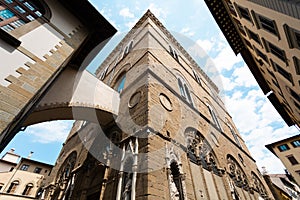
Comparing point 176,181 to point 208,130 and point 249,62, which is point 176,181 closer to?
point 208,130

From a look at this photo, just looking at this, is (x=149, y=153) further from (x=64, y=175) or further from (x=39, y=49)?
(x=64, y=175)

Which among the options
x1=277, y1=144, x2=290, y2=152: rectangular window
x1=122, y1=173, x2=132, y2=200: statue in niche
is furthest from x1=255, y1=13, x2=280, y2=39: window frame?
x1=277, y1=144, x2=290, y2=152: rectangular window

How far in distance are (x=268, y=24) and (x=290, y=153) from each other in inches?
960

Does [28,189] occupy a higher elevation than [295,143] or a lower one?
lower

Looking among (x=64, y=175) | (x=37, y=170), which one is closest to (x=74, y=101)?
(x=64, y=175)

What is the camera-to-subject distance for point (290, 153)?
22531 mm

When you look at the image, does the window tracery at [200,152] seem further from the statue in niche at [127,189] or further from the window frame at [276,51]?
the window frame at [276,51]

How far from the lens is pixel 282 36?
6.51 meters

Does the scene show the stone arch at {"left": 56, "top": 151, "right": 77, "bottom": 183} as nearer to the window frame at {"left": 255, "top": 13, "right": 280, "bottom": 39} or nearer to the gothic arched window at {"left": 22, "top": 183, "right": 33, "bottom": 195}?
the window frame at {"left": 255, "top": 13, "right": 280, "bottom": 39}

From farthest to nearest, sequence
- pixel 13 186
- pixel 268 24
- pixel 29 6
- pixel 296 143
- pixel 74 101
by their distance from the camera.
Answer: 1. pixel 296 143
2. pixel 13 186
3. pixel 268 24
4. pixel 74 101
5. pixel 29 6

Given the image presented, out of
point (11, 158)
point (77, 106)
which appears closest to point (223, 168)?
point (77, 106)

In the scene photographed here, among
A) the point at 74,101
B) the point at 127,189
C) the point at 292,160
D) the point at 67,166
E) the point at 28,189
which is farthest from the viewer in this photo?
the point at 292,160

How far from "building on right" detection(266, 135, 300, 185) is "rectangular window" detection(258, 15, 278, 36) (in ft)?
76.7

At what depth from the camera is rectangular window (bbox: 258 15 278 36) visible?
22.0 feet
